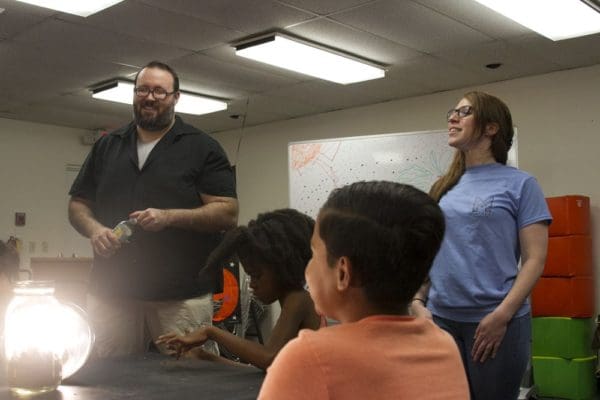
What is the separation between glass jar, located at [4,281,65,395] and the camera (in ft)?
3.47

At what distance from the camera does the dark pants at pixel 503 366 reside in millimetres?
1640

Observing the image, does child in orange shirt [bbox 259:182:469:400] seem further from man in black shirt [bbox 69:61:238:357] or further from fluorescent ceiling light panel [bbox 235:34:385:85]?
fluorescent ceiling light panel [bbox 235:34:385:85]

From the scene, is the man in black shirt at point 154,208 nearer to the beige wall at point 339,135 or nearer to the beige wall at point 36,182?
the beige wall at point 339,135

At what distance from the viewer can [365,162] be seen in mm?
3992

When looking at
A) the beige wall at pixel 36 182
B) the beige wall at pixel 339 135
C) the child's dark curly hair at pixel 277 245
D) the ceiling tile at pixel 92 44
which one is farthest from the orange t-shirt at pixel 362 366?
the beige wall at pixel 36 182

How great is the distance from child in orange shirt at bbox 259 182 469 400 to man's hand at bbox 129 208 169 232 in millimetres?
893

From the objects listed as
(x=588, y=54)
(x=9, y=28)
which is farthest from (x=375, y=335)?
(x=588, y=54)

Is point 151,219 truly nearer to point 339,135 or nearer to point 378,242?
point 378,242

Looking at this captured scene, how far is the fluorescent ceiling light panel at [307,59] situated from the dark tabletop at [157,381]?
296 cm

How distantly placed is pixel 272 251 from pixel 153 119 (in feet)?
2.09

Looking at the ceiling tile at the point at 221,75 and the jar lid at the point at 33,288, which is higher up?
the ceiling tile at the point at 221,75

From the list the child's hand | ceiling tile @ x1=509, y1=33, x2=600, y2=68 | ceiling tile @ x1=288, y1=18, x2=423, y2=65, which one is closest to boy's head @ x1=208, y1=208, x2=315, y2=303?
the child's hand

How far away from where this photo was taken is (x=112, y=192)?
6.45 feet

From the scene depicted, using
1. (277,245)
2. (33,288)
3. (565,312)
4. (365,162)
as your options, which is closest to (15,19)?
(365,162)
